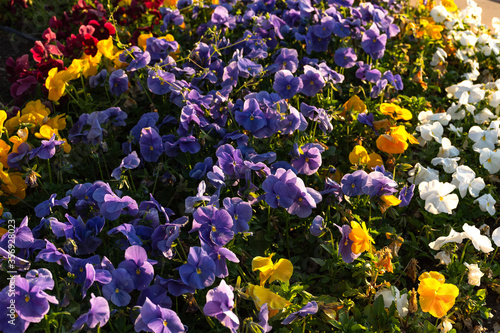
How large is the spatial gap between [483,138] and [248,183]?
166 cm

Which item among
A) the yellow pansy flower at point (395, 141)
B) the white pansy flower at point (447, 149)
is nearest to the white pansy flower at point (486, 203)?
the white pansy flower at point (447, 149)

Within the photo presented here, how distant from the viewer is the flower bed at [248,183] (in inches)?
82.0

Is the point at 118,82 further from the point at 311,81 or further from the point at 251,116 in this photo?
the point at 311,81

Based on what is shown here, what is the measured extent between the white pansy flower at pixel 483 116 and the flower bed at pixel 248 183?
0.01 m

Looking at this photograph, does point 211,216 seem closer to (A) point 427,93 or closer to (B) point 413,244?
(B) point 413,244

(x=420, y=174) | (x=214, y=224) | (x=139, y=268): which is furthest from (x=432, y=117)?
(x=139, y=268)

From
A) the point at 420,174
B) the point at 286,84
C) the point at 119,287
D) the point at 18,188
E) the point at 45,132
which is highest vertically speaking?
the point at 286,84

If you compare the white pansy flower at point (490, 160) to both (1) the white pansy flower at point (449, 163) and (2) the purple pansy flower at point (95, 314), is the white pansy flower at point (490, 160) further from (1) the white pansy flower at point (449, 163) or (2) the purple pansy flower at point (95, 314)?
(2) the purple pansy flower at point (95, 314)

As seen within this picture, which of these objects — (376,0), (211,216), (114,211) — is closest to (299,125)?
(211,216)

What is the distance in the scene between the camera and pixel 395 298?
232cm

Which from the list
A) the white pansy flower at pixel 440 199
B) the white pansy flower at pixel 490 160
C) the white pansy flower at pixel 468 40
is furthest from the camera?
the white pansy flower at pixel 468 40

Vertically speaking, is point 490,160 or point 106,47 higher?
point 490,160

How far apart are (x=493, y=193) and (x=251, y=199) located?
1566 millimetres

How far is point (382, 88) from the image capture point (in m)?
3.39
